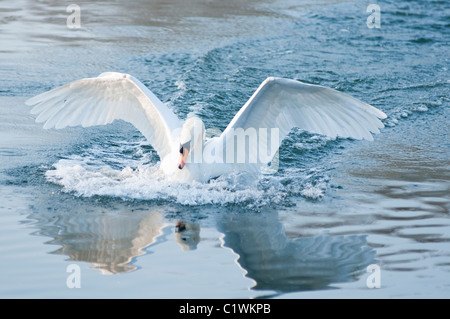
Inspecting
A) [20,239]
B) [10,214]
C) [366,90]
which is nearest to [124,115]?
[10,214]

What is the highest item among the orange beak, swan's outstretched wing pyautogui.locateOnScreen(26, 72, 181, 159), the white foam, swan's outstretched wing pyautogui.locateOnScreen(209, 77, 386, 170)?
swan's outstretched wing pyautogui.locateOnScreen(26, 72, 181, 159)

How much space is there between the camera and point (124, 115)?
8.86 metres

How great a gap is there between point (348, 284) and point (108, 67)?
28.3ft

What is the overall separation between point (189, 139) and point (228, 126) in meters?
0.47

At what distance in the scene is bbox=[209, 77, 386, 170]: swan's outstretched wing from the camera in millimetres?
7828

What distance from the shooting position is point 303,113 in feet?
26.8

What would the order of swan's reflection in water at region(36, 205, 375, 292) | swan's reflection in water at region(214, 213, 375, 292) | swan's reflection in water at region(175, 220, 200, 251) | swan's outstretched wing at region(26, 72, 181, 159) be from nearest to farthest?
swan's reflection in water at region(214, 213, 375, 292) < swan's reflection in water at region(36, 205, 375, 292) < swan's reflection in water at region(175, 220, 200, 251) < swan's outstretched wing at region(26, 72, 181, 159)

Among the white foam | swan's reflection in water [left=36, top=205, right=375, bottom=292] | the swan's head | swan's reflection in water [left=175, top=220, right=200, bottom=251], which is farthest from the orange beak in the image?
swan's reflection in water [left=175, top=220, right=200, bottom=251]

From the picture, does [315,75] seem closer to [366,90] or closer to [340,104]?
[366,90]

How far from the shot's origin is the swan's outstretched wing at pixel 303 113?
7.83 metres

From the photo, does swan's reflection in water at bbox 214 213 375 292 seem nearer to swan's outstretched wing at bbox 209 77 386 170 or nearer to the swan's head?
the swan's head

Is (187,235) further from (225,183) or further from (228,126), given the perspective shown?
(228,126)

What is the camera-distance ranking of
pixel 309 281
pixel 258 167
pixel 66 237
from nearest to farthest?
pixel 309 281
pixel 66 237
pixel 258 167

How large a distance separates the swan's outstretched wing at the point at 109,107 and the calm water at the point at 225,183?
0.49m
